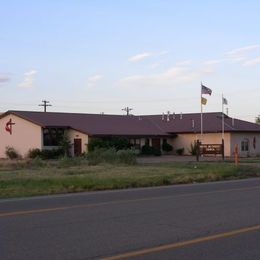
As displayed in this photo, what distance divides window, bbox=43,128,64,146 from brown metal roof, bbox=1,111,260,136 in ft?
2.26

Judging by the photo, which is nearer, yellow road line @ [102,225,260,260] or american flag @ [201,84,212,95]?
yellow road line @ [102,225,260,260]

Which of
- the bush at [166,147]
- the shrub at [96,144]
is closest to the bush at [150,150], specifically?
the bush at [166,147]

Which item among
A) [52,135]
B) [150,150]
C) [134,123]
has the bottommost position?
[150,150]

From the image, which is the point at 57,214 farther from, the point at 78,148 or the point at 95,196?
the point at 78,148

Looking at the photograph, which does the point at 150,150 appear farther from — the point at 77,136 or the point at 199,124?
the point at 77,136

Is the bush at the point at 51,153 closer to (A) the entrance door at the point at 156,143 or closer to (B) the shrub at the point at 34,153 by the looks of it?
(B) the shrub at the point at 34,153

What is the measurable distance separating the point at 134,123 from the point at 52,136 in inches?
478

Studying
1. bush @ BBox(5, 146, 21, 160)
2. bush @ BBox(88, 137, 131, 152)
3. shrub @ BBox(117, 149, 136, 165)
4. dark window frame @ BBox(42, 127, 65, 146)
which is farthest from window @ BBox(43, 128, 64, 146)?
shrub @ BBox(117, 149, 136, 165)

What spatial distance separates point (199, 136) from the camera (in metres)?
63.9

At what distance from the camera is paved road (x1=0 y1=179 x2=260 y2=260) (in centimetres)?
859

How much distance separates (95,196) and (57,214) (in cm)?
489

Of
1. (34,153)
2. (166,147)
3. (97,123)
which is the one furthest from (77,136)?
(166,147)

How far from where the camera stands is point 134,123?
65688 mm

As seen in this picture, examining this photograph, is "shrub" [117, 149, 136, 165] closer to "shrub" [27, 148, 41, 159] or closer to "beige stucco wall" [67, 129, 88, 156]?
"shrub" [27, 148, 41, 159]
